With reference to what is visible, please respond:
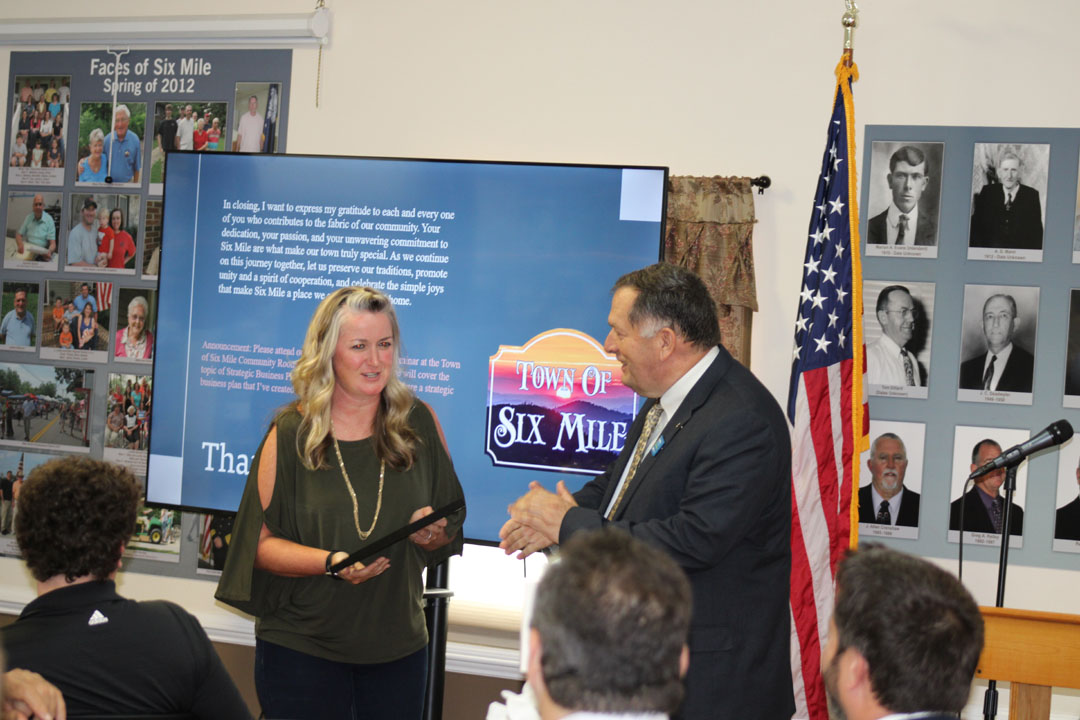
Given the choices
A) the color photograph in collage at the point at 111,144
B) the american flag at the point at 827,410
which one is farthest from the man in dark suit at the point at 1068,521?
the color photograph in collage at the point at 111,144

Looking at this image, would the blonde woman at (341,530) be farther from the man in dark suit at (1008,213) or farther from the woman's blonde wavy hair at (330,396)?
the man in dark suit at (1008,213)

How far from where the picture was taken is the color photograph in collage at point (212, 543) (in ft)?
13.6

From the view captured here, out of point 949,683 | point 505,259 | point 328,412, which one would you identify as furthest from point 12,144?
point 949,683

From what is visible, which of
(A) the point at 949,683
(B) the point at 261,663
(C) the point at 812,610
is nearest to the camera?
(A) the point at 949,683

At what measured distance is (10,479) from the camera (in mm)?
4363

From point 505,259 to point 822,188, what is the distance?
1.17 meters

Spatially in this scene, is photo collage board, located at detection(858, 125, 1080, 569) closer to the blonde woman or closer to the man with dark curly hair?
the blonde woman

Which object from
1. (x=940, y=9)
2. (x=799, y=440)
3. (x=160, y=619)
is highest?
(x=940, y=9)

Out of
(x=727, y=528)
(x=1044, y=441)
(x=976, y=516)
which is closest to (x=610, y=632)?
(x=727, y=528)

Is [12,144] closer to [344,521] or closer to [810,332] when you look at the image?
[344,521]

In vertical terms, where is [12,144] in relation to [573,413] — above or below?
above

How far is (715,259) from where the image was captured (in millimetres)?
3646

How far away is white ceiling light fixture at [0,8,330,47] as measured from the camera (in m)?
4.03

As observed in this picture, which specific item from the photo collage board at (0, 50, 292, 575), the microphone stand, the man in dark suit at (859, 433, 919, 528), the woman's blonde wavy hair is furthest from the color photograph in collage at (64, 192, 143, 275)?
the microphone stand
